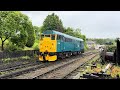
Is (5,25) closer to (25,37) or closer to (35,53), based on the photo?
(25,37)

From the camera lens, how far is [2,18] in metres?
26.1

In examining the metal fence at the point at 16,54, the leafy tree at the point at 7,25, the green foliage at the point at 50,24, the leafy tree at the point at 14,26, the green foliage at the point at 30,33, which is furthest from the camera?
the green foliage at the point at 50,24

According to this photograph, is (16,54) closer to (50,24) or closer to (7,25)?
(7,25)

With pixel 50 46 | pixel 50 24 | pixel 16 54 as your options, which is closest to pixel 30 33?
pixel 16 54

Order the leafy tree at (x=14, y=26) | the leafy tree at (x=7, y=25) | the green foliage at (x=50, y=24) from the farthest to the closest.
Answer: the green foliage at (x=50, y=24) < the leafy tree at (x=14, y=26) < the leafy tree at (x=7, y=25)

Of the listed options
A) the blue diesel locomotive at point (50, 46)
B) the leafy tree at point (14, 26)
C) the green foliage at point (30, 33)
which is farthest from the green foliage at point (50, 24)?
the blue diesel locomotive at point (50, 46)

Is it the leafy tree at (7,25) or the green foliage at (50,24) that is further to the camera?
the green foliage at (50,24)

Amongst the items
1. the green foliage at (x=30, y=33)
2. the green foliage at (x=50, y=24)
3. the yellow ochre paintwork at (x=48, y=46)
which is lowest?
the yellow ochre paintwork at (x=48, y=46)

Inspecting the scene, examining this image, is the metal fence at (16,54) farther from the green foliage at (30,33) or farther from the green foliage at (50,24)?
the green foliage at (50,24)

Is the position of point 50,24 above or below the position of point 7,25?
above

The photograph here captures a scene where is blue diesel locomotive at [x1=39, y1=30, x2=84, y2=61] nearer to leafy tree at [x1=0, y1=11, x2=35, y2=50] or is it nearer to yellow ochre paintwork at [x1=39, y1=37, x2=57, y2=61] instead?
yellow ochre paintwork at [x1=39, y1=37, x2=57, y2=61]

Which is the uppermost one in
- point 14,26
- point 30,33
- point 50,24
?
point 50,24

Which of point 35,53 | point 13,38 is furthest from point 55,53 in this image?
point 35,53
